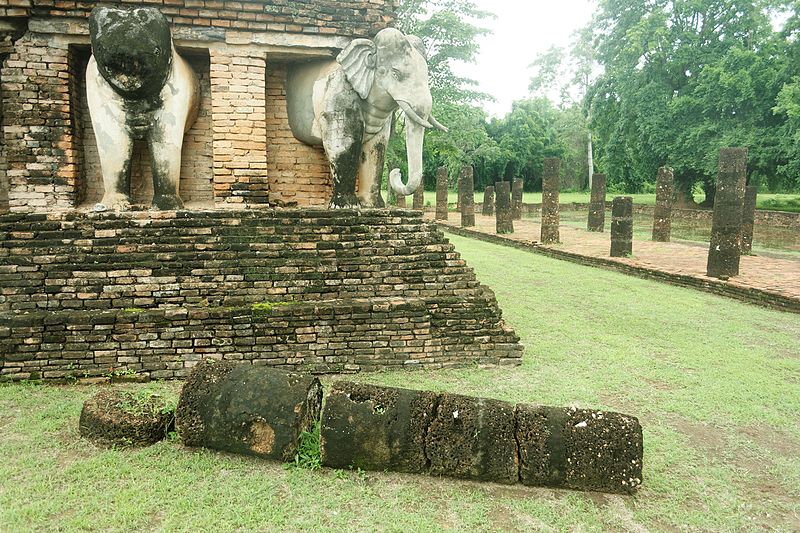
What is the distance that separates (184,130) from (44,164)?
4.31ft

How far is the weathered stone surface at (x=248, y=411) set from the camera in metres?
3.41

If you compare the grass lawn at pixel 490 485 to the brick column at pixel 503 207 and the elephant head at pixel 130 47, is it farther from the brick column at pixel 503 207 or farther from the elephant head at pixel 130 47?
the brick column at pixel 503 207

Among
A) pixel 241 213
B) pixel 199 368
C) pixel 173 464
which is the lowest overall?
pixel 173 464

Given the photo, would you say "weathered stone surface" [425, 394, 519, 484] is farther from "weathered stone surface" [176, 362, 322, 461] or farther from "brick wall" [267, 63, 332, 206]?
"brick wall" [267, 63, 332, 206]

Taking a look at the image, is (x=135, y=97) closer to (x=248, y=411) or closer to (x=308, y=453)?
(x=248, y=411)

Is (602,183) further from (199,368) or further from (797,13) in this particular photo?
(199,368)

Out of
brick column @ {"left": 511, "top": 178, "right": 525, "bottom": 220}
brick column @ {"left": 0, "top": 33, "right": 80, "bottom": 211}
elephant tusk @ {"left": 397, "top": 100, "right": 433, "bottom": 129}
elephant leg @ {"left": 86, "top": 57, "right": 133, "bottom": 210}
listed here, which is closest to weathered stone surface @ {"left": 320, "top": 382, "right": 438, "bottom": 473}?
elephant tusk @ {"left": 397, "top": 100, "right": 433, "bottom": 129}

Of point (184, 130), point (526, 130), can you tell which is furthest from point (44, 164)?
point (526, 130)

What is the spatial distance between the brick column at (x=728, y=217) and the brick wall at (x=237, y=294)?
6.17 meters

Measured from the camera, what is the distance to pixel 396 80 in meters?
5.54

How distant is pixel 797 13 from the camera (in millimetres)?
19531

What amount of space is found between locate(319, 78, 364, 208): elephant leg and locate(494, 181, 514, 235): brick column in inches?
454

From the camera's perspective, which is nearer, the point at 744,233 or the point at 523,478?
the point at 523,478

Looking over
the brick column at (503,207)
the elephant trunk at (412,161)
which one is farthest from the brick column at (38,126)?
the brick column at (503,207)
